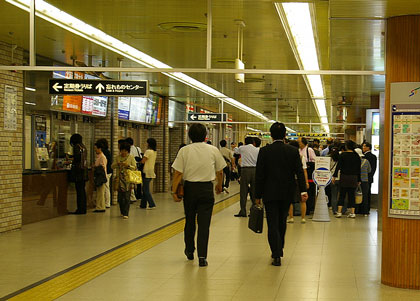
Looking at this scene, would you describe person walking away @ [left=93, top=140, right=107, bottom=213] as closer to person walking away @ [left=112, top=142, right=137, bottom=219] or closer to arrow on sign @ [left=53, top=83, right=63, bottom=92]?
person walking away @ [left=112, top=142, right=137, bottom=219]

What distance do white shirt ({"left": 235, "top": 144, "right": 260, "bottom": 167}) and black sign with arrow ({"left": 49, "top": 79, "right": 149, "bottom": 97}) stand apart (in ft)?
9.76

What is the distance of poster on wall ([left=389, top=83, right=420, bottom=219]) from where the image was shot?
5.94 m

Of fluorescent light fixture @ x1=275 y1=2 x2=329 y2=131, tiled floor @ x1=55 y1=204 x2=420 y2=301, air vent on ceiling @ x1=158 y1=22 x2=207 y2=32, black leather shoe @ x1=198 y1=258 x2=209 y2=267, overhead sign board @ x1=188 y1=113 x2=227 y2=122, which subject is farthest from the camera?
overhead sign board @ x1=188 y1=113 x2=227 y2=122

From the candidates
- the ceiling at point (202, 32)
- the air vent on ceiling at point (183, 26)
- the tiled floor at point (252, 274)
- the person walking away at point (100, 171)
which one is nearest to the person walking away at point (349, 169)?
the ceiling at point (202, 32)

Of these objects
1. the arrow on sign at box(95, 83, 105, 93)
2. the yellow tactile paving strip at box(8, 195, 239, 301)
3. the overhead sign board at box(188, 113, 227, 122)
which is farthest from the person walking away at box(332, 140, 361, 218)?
the overhead sign board at box(188, 113, 227, 122)

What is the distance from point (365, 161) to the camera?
516 inches

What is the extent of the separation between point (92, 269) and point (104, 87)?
3842 millimetres

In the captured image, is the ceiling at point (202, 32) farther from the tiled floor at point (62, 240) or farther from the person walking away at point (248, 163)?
the tiled floor at point (62, 240)

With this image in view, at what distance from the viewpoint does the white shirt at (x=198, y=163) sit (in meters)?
7.18

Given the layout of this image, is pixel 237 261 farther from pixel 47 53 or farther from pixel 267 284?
pixel 47 53

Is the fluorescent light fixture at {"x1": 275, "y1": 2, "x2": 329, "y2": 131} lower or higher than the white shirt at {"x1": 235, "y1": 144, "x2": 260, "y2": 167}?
higher

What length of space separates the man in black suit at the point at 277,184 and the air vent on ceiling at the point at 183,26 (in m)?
2.59

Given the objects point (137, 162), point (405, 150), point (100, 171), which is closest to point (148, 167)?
point (100, 171)

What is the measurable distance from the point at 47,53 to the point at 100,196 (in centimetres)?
337
